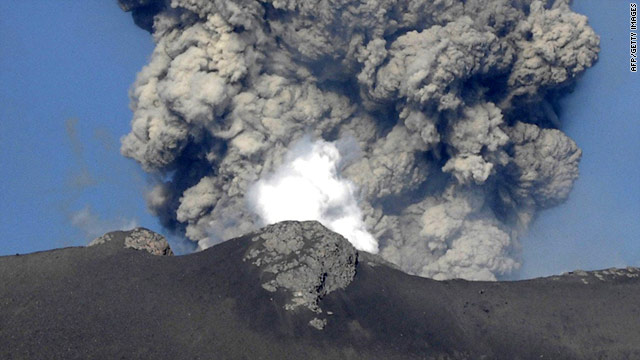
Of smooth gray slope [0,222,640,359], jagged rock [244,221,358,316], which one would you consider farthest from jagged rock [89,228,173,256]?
jagged rock [244,221,358,316]

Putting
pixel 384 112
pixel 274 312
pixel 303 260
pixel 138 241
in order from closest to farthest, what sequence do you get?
1. pixel 274 312
2. pixel 303 260
3. pixel 138 241
4. pixel 384 112

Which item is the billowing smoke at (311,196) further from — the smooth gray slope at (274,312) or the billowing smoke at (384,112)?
the smooth gray slope at (274,312)

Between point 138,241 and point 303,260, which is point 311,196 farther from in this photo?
point 303,260

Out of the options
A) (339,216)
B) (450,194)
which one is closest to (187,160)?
(339,216)

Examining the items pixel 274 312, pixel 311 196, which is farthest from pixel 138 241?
pixel 311 196

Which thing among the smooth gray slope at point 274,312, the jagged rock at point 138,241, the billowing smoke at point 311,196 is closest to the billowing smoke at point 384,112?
the billowing smoke at point 311,196

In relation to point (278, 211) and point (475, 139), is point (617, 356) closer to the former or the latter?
point (475, 139)

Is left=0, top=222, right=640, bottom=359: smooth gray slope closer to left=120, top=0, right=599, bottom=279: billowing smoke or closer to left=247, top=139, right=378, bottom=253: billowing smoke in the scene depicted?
left=120, top=0, right=599, bottom=279: billowing smoke
